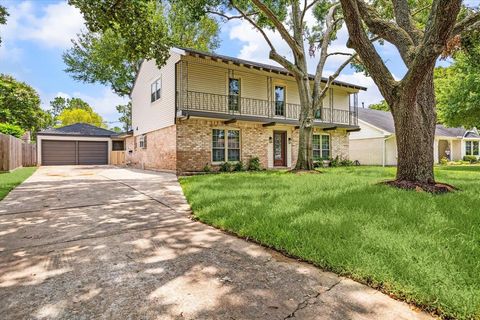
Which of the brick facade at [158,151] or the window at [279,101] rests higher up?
the window at [279,101]

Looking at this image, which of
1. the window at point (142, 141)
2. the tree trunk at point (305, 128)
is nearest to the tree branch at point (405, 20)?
the tree trunk at point (305, 128)

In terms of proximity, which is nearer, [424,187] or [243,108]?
[424,187]

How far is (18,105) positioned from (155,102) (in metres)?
21.4

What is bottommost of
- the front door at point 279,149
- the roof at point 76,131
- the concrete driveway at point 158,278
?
the concrete driveway at point 158,278

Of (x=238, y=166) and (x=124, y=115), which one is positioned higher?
(x=124, y=115)

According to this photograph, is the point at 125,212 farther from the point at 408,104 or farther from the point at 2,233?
the point at 408,104

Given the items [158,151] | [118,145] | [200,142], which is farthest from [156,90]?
[118,145]

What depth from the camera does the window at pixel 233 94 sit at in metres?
14.8

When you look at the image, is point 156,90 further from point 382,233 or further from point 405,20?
point 382,233

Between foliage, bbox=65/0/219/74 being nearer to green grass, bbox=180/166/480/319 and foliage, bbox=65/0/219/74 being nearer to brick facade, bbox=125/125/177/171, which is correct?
brick facade, bbox=125/125/177/171

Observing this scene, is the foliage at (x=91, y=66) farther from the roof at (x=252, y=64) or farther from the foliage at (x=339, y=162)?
the foliage at (x=339, y=162)

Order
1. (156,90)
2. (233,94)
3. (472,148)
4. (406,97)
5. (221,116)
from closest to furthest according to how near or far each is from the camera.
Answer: (406,97) → (221,116) → (233,94) → (156,90) → (472,148)

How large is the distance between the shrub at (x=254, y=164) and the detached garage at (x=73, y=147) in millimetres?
15833

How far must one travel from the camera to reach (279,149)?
16.5 metres
